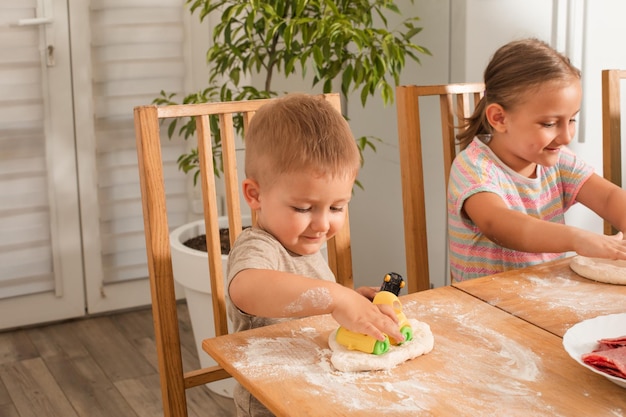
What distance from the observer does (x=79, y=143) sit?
3154 mm

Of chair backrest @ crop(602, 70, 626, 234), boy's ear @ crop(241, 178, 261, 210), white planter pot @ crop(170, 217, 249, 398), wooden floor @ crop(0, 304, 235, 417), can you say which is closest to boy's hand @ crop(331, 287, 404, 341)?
boy's ear @ crop(241, 178, 261, 210)

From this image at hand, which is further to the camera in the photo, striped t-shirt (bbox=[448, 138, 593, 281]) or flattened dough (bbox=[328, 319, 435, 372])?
striped t-shirt (bbox=[448, 138, 593, 281])

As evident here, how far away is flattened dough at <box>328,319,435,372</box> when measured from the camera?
3.36 feet

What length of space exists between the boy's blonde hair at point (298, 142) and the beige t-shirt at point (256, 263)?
0.10m

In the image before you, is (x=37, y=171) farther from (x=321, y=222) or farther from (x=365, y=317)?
(x=365, y=317)

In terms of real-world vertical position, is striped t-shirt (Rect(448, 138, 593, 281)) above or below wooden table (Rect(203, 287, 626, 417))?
above

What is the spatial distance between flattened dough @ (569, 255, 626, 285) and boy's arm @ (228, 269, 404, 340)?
434 millimetres

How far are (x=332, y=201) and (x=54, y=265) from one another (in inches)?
88.3

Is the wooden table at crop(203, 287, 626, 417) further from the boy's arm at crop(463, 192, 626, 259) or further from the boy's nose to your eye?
the boy's arm at crop(463, 192, 626, 259)

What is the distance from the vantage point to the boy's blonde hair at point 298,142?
1.19 m

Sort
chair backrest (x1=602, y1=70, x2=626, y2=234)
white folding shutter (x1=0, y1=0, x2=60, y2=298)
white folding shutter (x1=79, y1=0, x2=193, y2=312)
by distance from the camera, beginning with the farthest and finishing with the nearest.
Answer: white folding shutter (x1=79, y1=0, x2=193, y2=312)
white folding shutter (x1=0, y1=0, x2=60, y2=298)
chair backrest (x1=602, y1=70, x2=626, y2=234)

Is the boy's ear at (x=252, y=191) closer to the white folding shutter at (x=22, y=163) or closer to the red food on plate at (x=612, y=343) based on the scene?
the red food on plate at (x=612, y=343)

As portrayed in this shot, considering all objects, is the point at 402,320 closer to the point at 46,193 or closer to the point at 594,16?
the point at 594,16

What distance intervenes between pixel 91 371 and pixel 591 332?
2.07 meters
